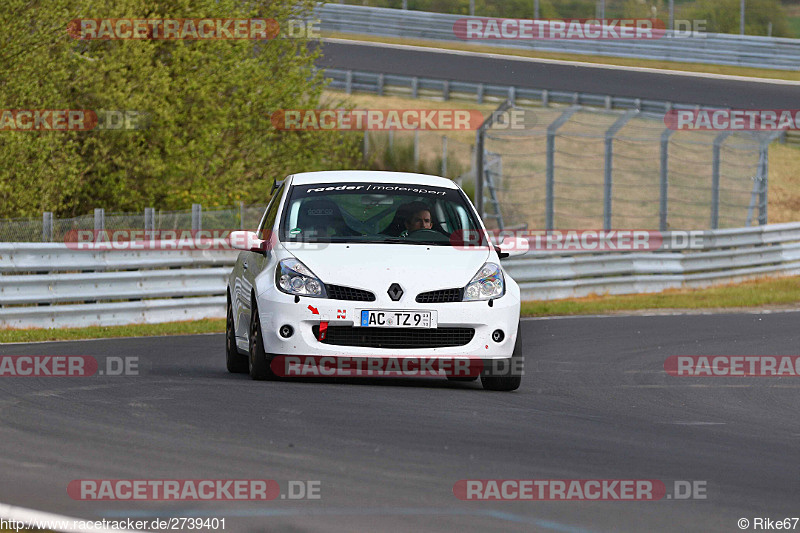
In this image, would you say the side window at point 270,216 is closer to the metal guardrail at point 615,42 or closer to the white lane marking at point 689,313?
the white lane marking at point 689,313

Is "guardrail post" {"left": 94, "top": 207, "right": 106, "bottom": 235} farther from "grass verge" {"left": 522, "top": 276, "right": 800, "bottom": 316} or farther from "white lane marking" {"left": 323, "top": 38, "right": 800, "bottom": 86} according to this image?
"white lane marking" {"left": 323, "top": 38, "right": 800, "bottom": 86}

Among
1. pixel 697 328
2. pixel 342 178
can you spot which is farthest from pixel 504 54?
pixel 342 178

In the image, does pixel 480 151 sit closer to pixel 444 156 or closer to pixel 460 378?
pixel 444 156

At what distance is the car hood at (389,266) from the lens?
921 centimetres

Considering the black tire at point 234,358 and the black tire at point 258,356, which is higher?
the black tire at point 258,356

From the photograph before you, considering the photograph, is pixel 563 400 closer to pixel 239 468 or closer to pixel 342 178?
pixel 342 178

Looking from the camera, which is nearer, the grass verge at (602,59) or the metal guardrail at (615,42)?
the metal guardrail at (615,42)

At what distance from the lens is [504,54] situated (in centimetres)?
4562

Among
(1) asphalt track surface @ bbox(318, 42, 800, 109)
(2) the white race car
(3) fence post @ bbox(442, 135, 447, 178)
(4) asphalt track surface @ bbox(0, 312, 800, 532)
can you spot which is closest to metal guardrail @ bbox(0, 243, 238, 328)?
(4) asphalt track surface @ bbox(0, 312, 800, 532)

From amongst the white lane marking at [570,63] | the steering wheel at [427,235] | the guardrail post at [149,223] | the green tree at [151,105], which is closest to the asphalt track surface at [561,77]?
the white lane marking at [570,63]

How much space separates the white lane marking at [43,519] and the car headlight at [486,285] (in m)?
4.55

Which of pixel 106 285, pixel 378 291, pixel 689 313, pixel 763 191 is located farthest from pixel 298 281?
pixel 763 191

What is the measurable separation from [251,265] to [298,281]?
1.11 m

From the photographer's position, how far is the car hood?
9.21m
